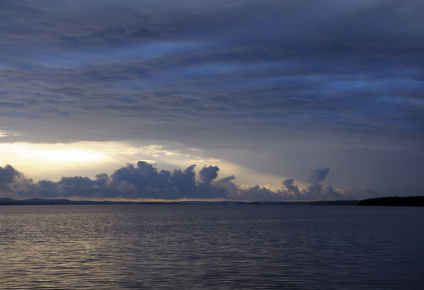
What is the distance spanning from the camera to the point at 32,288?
3584 centimetres

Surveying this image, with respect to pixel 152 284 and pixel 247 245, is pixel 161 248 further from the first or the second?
pixel 152 284

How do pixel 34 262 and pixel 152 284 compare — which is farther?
pixel 34 262

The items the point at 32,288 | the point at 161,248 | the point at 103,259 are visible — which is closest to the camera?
the point at 32,288

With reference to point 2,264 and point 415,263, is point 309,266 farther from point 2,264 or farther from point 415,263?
point 2,264

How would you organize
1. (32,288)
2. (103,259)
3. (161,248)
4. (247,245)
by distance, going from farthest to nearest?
(247,245) < (161,248) < (103,259) < (32,288)

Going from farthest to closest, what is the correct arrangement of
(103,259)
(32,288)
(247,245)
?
(247,245) → (103,259) → (32,288)

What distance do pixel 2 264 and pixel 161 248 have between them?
813 inches

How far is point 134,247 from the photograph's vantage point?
65188 millimetres

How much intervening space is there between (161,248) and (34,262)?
17.6 metres

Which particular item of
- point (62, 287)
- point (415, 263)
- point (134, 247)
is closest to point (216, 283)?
point (62, 287)

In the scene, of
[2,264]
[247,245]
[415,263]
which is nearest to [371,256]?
[415,263]

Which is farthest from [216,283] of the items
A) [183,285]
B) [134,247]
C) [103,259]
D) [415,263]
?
[134,247]

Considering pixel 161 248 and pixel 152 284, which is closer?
pixel 152 284

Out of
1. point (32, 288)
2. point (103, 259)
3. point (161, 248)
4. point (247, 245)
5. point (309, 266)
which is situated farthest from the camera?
point (247, 245)
